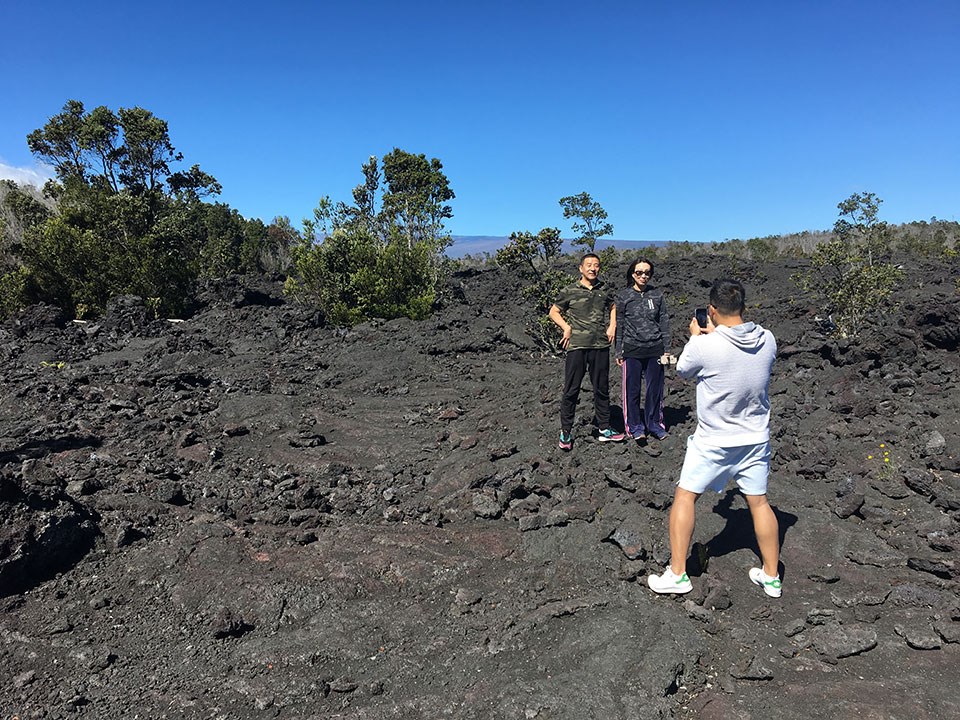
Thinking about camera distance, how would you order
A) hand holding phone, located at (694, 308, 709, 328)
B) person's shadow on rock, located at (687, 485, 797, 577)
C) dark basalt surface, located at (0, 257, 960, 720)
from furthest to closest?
person's shadow on rock, located at (687, 485, 797, 577)
hand holding phone, located at (694, 308, 709, 328)
dark basalt surface, located at (0, 257, 960, 720)

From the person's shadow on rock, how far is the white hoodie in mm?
921

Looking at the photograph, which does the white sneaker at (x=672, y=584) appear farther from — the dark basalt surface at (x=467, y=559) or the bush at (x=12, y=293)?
the bush at (x=12, y=293)

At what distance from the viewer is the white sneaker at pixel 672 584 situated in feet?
10.4

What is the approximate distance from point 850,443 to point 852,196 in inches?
727

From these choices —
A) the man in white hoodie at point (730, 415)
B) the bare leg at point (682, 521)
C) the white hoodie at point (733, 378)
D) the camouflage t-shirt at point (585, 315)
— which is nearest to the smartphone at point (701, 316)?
the man in white hoodie at point (730, 415)

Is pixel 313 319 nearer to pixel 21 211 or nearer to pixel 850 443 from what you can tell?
pixel 850 443

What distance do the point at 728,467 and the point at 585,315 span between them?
2.26 metres

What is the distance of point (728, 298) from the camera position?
2.90 metres

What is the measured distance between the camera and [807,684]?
99.6 inches

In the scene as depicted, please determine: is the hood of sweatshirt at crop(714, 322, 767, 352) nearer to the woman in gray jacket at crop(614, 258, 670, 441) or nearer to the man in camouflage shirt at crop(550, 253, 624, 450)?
the woman in gray jacket at crop(614, 258, 670, 441)

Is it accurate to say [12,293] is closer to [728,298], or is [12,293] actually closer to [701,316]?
[701,316]

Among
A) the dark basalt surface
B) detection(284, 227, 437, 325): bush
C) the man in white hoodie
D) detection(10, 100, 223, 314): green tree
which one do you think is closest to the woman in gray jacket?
the dark basalt surface

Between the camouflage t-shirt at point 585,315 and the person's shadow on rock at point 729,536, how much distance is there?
1.62m

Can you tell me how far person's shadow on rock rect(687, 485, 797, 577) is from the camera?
3.43 metres
